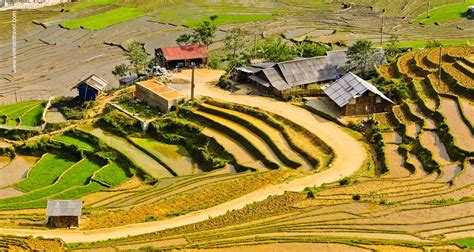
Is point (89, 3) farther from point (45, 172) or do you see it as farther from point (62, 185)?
point (62, 185)

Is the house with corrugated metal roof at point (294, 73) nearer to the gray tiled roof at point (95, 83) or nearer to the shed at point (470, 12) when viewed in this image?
the gray tiled roof at point (95, 83)

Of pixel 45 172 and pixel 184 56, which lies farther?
pixel 184 56

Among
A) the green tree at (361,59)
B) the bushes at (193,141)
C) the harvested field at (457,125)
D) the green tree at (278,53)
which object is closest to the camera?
the harvested field at (457,125)

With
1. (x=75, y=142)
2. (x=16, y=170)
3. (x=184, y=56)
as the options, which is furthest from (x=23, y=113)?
(x=184, y=56)

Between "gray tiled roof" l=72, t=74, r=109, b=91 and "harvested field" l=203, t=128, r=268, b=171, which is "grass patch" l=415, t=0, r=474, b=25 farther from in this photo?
"harvested field" l=203, t=128, r=268, b=171

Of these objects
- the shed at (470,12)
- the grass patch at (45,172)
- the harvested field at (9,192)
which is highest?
the shed at (470,12)

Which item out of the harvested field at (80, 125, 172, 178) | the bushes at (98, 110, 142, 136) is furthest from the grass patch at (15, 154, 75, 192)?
the bushes at (98, 110, 142, 136)

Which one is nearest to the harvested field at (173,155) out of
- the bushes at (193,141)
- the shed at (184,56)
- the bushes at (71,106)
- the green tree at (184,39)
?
the bushes at (193,141)
